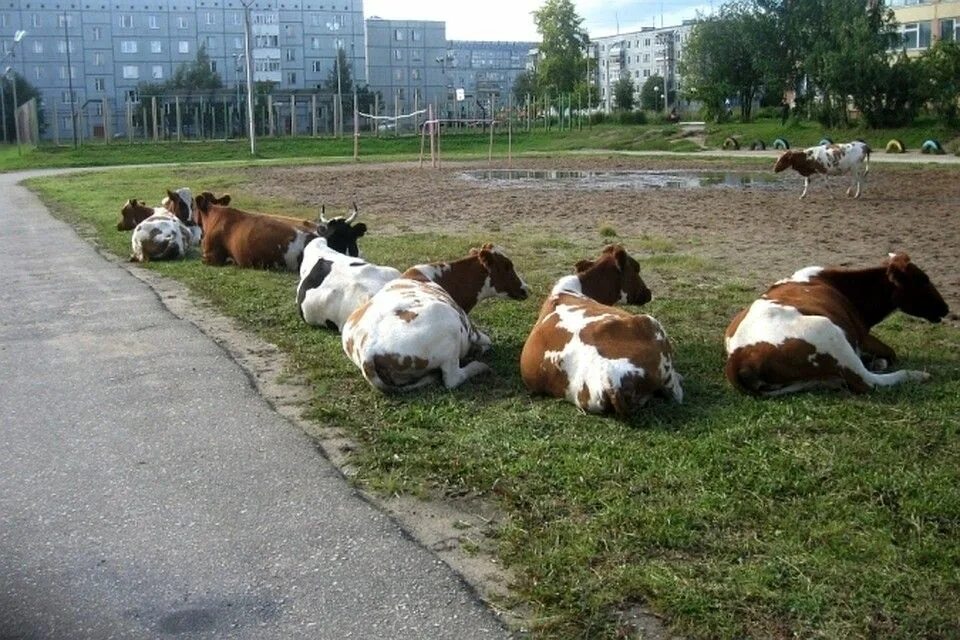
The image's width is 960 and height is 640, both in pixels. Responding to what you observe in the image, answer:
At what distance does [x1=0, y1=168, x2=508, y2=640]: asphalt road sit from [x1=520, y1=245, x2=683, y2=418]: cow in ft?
5.17

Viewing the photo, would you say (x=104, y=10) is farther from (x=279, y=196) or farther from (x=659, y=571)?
(x=659, y=571)

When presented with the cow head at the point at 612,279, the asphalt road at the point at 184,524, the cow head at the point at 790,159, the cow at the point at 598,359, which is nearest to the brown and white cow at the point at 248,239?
the asphalt road at the point at 184,524

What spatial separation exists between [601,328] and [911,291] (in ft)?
8.47

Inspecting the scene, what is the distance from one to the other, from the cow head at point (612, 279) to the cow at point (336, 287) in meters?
1.78

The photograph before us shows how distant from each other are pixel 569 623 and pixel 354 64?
84536 millimetres

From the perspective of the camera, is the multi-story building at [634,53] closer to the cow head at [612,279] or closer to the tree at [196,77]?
the tree at [196,77]

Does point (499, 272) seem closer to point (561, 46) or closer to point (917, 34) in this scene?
point (917, 34)

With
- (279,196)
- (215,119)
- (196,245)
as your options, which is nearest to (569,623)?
(196,245)

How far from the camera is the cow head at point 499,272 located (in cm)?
930

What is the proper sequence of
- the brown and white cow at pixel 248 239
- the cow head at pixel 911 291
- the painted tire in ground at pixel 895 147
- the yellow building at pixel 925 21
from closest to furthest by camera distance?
1. the cow head at pixel 911 291
2. the brown and white cow at pixel 248 239
3. the painted tire in ground at pixel 895 147
4. the yellow building at pixel 925 21

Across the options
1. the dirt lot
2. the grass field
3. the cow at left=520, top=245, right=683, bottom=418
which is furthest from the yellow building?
the cow at left=520, top=245, right=683, bottom=418

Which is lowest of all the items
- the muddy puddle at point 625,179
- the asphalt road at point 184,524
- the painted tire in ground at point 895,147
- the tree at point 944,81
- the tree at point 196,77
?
the asphalt road at point 184,524

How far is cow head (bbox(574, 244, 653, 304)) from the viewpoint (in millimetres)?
8609

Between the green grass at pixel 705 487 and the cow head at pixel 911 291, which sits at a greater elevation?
the cow head at pixel 911 291
